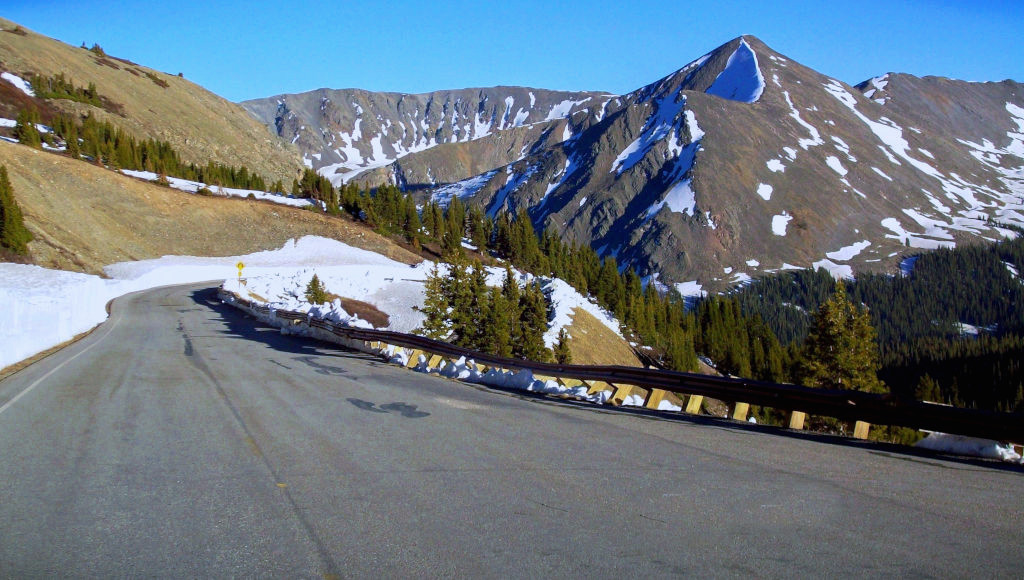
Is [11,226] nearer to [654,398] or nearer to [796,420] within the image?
[654,398]

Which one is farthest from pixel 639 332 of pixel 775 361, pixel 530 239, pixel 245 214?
pixel 245 214

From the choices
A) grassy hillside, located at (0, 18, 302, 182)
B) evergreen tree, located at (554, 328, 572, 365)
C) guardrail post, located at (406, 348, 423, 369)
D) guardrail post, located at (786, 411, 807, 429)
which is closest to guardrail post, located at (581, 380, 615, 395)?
guardrail post, located at (786, 411, 807, 429)

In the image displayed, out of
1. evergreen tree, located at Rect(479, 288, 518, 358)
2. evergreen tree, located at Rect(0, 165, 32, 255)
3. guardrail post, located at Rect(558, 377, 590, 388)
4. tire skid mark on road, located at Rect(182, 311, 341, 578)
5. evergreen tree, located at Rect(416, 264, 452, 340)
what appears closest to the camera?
tire skid mark on road, located at Rect(182, 311, 341, 578)

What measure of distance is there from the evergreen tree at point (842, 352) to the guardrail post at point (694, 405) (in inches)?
857

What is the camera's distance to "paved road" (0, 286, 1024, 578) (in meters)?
4.59

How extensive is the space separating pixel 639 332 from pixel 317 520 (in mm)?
79734

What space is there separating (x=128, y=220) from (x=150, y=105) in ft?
259

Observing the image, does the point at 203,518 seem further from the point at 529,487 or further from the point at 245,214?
the point at 245,214

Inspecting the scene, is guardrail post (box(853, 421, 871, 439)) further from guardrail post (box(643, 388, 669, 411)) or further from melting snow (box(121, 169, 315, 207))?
melting snow (box(121, 169, 315, 207))

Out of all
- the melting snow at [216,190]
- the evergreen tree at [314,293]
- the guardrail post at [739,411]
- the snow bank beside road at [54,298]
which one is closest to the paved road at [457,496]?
the guardrail post at [739,411]

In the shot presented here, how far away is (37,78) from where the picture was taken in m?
108

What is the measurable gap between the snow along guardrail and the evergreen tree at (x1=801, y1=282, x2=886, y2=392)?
68.3 feet

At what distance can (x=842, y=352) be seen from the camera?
31.1 m

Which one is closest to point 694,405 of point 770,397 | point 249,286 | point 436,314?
point 770,397
